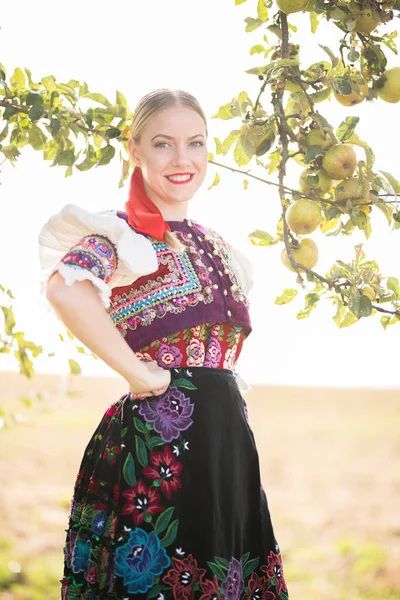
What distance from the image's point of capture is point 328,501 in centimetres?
434

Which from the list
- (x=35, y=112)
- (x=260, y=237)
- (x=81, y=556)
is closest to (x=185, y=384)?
(x=81, y=556)

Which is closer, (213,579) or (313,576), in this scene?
(213,579)

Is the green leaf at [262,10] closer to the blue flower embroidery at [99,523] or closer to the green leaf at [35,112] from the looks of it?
the green leaf at [35,112]

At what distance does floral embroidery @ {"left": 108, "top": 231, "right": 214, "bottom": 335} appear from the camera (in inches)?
45.9

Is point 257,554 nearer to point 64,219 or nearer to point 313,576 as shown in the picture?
point 64,219

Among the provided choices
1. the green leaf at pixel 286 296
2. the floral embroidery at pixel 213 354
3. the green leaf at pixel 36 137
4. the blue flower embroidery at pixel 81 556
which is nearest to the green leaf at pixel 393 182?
the green leaf at pixel 286 296

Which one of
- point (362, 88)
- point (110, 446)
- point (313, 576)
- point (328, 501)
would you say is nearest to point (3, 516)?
point (313, 576)

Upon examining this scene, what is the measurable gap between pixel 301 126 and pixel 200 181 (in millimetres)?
204

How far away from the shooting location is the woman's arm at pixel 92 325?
1.03m

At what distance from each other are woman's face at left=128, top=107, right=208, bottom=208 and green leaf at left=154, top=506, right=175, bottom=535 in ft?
1.70

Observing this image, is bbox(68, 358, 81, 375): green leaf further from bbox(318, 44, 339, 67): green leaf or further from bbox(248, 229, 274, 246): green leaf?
bbox(318, 44, 339, 67): green leaf

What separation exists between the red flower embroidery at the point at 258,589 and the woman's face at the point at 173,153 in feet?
2.08

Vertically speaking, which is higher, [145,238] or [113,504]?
[145,238]

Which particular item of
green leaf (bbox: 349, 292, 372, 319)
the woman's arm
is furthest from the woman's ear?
green leaf (bbox: 349, 292, 372, 319)
